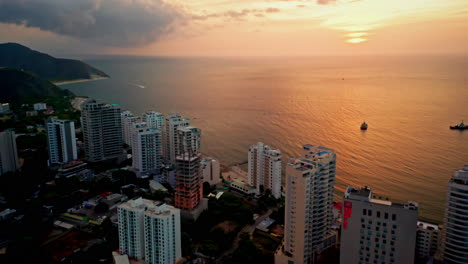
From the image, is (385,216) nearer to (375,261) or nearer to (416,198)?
(375,261)

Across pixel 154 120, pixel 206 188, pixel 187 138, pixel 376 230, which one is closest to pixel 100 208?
pixel 206 188

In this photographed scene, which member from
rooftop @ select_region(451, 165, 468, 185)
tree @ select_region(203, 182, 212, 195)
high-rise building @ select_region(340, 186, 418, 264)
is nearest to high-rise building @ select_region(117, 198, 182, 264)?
high-rise building @ select_region(340, 186, 418, 264)

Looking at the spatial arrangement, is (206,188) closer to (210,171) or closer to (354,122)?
(210,171)

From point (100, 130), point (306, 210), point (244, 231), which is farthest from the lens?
point (100, 130)

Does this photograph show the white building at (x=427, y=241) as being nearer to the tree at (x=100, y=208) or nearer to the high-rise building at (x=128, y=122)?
the tree at (x=100, y=208)

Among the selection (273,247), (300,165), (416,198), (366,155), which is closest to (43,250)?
(273,247)

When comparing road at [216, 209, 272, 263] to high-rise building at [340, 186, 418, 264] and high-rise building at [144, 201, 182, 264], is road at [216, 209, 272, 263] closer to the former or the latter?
high-rise building at [144, 201, 182, 264]

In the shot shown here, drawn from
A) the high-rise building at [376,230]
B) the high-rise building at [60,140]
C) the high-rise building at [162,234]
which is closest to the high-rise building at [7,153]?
the high-rise building at [60,140]

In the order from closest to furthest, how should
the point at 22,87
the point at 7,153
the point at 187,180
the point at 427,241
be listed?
1. the point at 427,241
2. the point at 187,180
3. the point at 7,153
4. the point at 22,87
